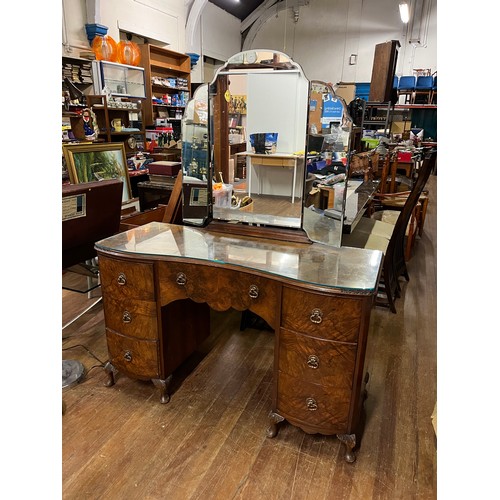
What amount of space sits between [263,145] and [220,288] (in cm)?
79

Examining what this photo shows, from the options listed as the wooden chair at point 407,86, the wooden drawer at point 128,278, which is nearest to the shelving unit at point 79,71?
the wooden drawer at point 128,278

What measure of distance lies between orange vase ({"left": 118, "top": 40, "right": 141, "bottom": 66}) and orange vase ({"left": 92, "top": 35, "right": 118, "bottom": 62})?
151 mm

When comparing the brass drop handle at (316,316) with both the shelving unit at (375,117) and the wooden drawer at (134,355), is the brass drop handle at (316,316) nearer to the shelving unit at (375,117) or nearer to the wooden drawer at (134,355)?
the wooden drawer at (134,355)

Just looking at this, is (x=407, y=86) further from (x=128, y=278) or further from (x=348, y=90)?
(x=128, y=278)

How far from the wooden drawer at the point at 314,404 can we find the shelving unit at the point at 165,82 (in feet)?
15.6

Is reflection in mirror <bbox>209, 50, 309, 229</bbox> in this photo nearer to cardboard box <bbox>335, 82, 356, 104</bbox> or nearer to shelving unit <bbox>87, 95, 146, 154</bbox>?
shelving unit <bbox>87, 95, 146, 154</bbox>

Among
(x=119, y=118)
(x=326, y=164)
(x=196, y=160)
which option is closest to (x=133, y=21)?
(x=119, y=118)

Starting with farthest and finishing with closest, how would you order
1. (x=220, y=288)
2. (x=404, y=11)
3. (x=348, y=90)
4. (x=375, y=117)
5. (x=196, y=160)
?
(x=348, y=90) < (x=404, y=11) < (x=375, y=117) < (x=196, y=160) < (x=220, y=288)

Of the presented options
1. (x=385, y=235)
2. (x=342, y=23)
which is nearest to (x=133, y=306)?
(x=385, y=235)

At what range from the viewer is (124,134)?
14.2 ft

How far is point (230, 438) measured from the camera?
1.69 meters

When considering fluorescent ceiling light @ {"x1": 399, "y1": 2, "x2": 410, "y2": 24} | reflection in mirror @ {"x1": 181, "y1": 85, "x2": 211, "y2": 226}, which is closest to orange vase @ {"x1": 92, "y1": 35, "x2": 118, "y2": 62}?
reflection in mirror @ {"x1": 181, "y1": 85, "x2": 211, "y2": 226}

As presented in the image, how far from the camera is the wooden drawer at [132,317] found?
1.75 m

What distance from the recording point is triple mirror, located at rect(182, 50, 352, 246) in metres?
1.71
